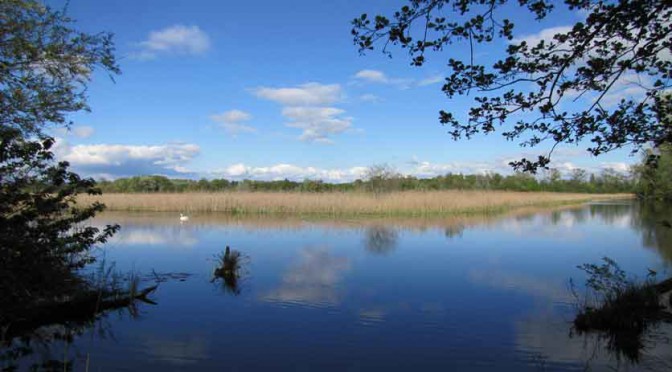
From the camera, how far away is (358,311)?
6.57 meters

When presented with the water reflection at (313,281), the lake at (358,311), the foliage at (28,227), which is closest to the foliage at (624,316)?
the lake at (358,311)

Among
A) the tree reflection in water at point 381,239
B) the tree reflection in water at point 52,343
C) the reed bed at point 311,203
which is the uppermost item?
the reed bed at point 311,203

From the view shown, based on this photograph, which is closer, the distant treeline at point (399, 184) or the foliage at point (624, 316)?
the foliage at point (624, 316)

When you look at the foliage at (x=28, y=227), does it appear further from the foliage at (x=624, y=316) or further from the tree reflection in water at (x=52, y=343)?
the foliage at (x=624, y=316)

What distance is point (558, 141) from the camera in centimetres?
367

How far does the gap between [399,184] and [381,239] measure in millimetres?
16699

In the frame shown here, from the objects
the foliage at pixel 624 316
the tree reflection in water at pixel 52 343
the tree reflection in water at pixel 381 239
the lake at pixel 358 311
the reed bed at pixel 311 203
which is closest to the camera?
the tree reflection in water at pixel 52 343

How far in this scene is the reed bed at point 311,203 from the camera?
2367cm

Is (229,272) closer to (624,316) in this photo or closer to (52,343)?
(52,343)

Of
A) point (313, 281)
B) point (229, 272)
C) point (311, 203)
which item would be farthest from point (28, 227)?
point (311, 203)

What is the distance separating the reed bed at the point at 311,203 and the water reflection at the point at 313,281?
39.2 feet

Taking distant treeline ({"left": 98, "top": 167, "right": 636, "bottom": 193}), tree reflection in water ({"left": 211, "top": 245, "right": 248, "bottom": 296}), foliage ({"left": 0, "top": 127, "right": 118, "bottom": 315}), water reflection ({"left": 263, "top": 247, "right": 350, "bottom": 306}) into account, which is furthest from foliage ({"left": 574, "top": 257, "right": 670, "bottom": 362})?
distant treeline ({"left": 98, "top": 167, "right": 636, "bottom": 193})

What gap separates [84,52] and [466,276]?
7.99m

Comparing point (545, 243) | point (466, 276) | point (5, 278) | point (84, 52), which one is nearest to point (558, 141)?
point (5, 278)
